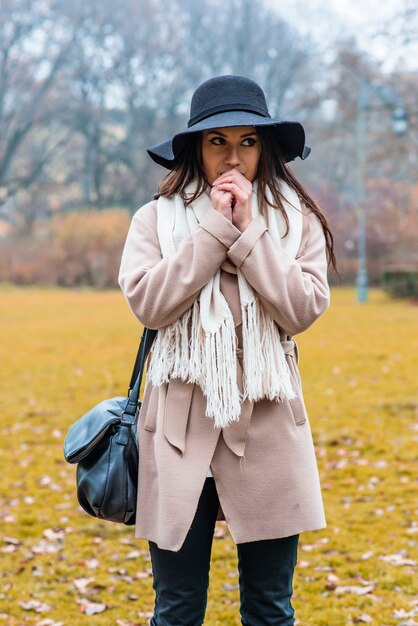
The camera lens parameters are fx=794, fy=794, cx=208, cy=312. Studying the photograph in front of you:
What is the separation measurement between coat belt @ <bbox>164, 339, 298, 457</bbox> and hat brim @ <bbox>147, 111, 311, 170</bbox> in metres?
0.63

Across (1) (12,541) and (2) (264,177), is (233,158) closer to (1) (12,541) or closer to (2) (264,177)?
(2) (264,177)

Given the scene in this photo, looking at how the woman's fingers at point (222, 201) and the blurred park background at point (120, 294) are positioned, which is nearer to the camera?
the woman's fingers at point (222, 201)

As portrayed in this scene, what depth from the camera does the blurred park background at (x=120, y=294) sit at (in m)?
4.15

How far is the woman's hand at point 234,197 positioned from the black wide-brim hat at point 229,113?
0.15m

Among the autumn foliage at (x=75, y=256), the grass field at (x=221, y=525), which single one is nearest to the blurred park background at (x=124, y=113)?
the autumn foliage at (x=75, y=256)

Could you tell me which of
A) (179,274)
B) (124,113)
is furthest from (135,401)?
(124,113)

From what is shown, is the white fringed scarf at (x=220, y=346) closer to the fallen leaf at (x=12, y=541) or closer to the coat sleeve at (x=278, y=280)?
the coat sleeve at (x=278, y=280)

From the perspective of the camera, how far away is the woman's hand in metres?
2.09

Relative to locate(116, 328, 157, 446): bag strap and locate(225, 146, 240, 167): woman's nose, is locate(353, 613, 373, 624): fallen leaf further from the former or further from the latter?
locate(225, 146, 240, 167): woman's nose

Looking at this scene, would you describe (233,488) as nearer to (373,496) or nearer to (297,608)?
(297,608)

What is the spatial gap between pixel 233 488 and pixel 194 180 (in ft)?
2.86

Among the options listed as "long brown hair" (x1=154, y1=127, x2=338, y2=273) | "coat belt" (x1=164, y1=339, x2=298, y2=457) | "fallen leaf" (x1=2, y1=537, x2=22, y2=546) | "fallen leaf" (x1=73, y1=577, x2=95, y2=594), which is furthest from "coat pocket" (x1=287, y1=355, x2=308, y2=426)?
"fallen leaf" (x1=2, y1=537, x2=22, y2=546)

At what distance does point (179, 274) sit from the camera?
6.71ft

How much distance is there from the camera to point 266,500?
2141 mm
